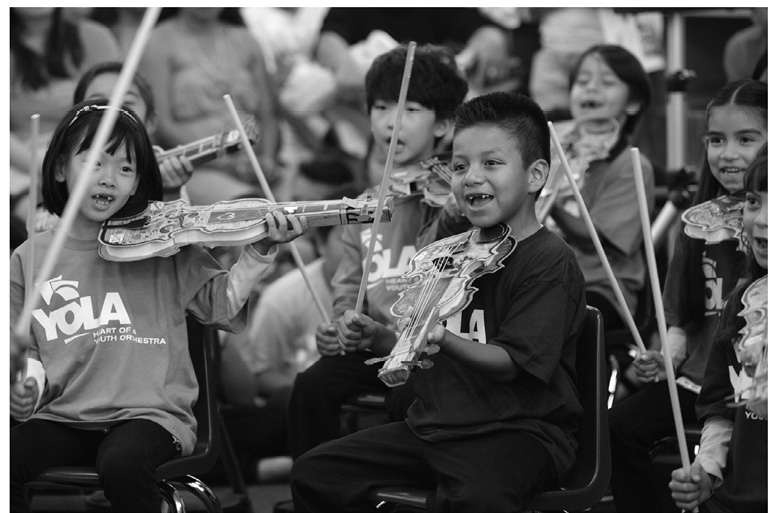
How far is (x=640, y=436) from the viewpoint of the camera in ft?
8.87

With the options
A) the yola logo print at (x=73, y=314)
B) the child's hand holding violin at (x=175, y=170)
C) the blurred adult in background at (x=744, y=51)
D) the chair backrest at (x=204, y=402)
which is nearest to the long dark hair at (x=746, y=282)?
the chair backrest at (x=204, y=402)

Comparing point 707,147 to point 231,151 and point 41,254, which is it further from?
point 41,254

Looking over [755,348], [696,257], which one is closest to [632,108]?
[696,257]

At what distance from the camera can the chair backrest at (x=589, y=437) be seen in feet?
7.32

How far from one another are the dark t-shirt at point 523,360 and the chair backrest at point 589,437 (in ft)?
0.14

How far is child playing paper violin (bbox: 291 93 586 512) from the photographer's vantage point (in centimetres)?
217

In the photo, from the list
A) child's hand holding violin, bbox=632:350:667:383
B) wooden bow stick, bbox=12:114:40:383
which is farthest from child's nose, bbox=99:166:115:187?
child's hand holding violin, bbox=632:350:667:383

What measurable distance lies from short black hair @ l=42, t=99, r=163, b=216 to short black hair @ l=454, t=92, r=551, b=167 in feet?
2.28

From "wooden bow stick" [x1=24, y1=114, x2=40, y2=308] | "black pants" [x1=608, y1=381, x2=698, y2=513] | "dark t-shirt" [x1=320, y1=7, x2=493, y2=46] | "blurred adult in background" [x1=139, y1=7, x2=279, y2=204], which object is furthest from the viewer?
"dark t-shirt" [x1=320, y1=7, x2=493, y2=46]

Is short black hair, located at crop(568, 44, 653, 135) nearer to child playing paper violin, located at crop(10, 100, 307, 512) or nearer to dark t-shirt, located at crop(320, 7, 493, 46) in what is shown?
dark t-shirt, located at crop(320, 7, 493, 46)

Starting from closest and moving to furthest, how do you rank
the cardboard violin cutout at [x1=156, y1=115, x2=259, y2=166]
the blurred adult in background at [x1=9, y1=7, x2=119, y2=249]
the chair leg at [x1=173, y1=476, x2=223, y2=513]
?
1. the chair leg at [x1=173, y1=476, x2=223, y2=513]
2. the cardboard violin cutout at [x1=156, y1=115, x2=259, y2=166]
3. the blurred adult in background at [x1=9, y1=7, x2=119, y2=249]

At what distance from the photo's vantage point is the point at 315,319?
4.22 m

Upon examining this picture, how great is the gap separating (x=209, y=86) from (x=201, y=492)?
7.52 ft

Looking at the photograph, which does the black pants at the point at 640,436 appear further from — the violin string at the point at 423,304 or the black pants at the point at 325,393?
the violin string at the point at 423,304
